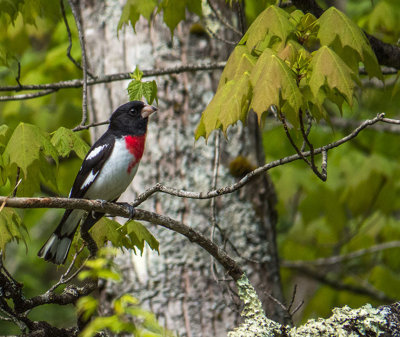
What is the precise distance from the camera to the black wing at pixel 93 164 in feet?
11.5

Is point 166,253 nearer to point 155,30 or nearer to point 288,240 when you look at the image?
point 155,30

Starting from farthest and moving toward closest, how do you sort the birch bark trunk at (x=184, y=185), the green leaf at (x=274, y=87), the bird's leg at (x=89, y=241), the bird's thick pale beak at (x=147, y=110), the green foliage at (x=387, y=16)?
the green foliage at (x=387, y=16), the birch bark trunk at (x=184, y=185), the bird's thick pale beak at (x=147, y=110), the bird's leg at (x=89, y=241), the green leaf at (x=274, y=87)

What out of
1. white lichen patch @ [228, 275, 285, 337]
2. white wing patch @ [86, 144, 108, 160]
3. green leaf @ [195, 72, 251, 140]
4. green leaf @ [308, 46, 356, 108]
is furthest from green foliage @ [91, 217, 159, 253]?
green leaf @ [308, 46, 356, 108]

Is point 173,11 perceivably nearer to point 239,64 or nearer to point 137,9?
point 137,9

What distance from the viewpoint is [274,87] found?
2191 millimetres

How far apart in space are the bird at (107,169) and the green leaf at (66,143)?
0.37 meters

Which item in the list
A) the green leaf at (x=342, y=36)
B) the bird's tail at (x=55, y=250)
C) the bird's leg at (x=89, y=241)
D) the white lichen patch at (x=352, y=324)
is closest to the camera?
the white lichen patch at (x=352, y=324)

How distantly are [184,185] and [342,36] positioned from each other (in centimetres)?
181

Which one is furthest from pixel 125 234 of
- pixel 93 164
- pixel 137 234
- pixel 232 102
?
pixel 232 102

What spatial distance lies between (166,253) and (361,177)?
2.26 m

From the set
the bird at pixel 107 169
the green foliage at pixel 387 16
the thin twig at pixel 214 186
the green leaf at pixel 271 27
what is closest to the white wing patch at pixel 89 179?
the bird at pixel 107 169

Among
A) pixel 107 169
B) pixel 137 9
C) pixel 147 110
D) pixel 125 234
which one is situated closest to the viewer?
pixel 125 234

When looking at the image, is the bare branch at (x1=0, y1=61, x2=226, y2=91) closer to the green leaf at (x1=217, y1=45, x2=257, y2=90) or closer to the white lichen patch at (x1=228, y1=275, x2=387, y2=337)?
the green leaf at (x1=217, y1=45, x2=257, y2=90)

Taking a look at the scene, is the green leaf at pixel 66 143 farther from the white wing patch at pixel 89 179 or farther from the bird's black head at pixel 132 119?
the bird's black head at pixel 132 119
